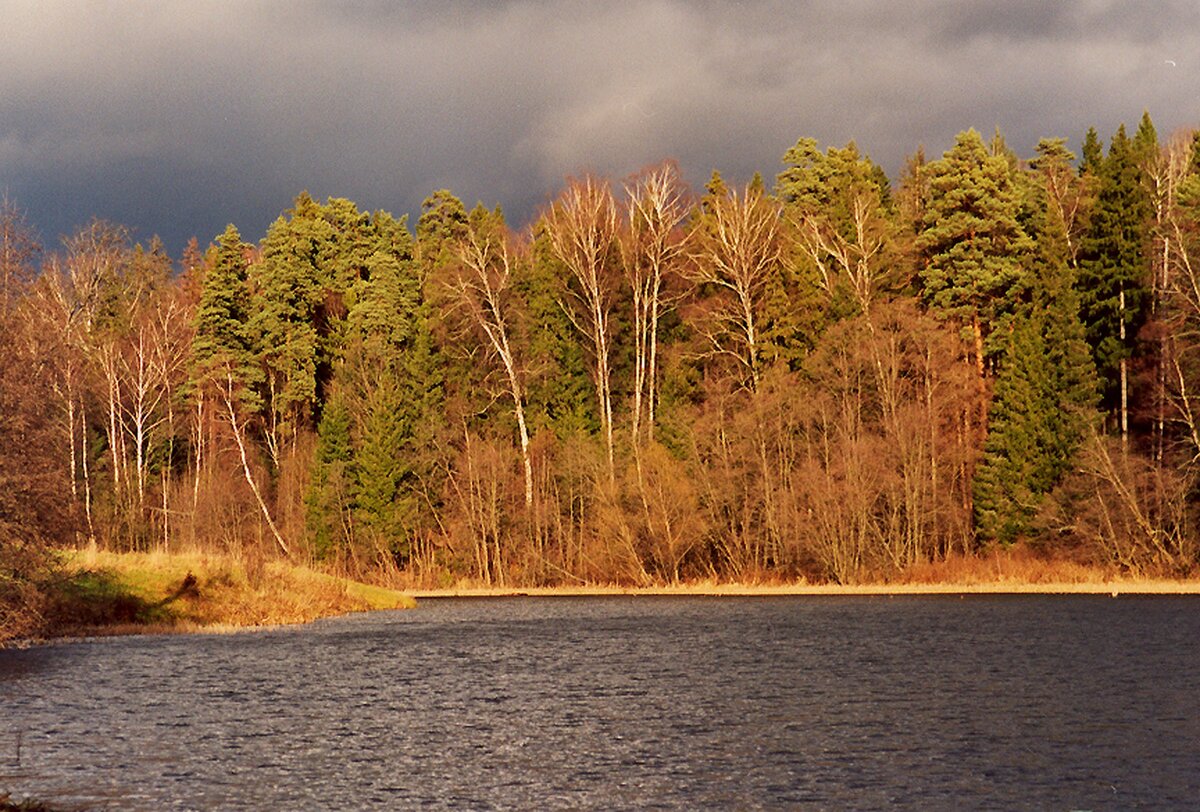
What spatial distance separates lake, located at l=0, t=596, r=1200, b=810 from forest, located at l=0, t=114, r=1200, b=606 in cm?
2659

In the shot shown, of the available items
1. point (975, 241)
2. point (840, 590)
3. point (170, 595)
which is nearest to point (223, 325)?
point (170, 595)

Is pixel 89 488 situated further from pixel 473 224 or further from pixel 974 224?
pixel 974 224

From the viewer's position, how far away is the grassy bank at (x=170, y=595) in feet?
200

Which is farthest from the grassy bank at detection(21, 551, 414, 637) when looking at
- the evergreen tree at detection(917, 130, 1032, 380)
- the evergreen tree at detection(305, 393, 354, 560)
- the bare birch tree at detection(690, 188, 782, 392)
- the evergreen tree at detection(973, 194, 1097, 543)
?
the evergreen tree at detection(917, 130, 1032, 380)

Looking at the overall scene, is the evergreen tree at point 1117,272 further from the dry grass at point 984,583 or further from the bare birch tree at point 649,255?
the bare birch tree at point 649,255

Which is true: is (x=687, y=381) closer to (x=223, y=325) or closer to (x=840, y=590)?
(x=840, y=590)

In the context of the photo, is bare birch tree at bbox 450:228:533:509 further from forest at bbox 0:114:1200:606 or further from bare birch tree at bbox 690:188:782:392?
bare birch tree at bbox 690:188:782:392

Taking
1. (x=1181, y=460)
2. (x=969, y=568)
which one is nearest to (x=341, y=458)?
(x=969, y=568)

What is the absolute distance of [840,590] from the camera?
269 feet

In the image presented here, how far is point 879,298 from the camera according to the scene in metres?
92.9

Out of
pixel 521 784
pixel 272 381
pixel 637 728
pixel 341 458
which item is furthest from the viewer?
pixel 272 381

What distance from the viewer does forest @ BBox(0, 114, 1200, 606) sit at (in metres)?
83.5

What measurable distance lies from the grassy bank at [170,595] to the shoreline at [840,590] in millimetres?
22037

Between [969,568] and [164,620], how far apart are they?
4791cm
